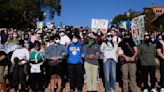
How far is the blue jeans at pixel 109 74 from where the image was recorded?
1367cm

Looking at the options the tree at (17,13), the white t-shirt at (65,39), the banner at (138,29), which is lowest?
the white t-shirt at (65,39)

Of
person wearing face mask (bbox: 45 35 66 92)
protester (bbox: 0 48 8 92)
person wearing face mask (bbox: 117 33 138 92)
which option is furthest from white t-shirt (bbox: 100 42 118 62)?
protester (bbox: 0 48 8 92)

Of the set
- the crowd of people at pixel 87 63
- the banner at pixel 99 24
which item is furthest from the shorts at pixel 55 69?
the banner at pixel 99 24

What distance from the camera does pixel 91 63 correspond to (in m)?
13.8

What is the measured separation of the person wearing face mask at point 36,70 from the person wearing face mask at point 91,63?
4.79ft

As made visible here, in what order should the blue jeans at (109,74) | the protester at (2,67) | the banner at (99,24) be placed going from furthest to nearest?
the banner at (99,24)
the blue jeans at (109,74)
the protester at (2,67)

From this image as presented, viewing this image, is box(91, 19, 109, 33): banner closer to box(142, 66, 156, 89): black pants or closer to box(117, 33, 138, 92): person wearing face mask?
box(117, 33, 138, 92): person wearing face mask

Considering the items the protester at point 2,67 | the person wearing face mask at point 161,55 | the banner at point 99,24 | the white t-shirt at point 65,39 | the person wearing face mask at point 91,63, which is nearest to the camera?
the protester at point 2,67

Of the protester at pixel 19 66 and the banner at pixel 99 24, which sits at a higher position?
the banner at pixel 99 24

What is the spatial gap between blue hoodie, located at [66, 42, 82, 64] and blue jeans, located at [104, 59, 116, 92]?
84 cm

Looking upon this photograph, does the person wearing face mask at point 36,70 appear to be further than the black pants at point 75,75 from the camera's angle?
Yes

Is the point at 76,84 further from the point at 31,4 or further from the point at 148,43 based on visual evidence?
the point at 31,4

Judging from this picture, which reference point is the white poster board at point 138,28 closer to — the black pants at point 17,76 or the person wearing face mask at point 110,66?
the person wearing face mask at point 110,66

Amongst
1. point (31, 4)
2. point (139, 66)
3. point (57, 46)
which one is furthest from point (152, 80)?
point (31, 4)
